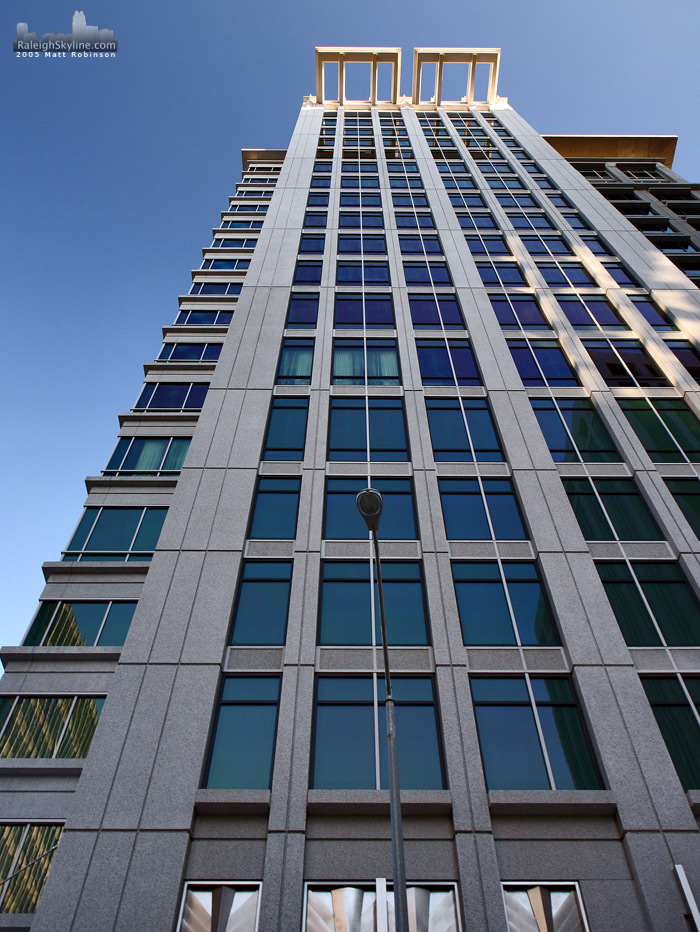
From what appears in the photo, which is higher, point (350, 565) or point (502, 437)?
point (502, 437)

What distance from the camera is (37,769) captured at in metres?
Result: 14.3

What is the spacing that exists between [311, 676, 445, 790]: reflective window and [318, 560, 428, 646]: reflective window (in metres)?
1.08

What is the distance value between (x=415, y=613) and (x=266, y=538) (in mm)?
4434

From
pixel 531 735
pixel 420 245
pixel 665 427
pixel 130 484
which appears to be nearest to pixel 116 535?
pixel 130 484

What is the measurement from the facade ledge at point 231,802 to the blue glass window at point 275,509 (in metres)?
6.81

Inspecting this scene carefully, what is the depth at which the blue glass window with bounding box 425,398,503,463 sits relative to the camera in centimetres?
2073

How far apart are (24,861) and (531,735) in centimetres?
1017

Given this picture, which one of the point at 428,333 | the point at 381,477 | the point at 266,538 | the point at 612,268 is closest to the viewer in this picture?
the point at 266,538

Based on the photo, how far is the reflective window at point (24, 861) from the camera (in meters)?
12.4

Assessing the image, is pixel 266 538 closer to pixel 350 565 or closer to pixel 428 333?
pixel 350 565

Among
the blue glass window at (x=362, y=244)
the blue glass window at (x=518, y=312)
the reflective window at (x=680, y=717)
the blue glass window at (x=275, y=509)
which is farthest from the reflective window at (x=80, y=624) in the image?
the blue glass window at (x=362, y=244)

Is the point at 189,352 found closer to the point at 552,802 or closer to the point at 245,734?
the point at 245,734

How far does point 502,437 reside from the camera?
21125mm

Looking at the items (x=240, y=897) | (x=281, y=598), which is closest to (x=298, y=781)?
(x=240, y=897)
